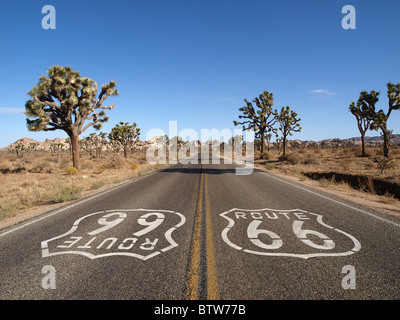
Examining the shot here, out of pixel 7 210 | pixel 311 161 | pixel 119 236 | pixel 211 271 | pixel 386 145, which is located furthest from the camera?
pixel 386 145

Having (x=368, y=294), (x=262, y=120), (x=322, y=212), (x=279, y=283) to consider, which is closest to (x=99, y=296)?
(x=279, y=283)

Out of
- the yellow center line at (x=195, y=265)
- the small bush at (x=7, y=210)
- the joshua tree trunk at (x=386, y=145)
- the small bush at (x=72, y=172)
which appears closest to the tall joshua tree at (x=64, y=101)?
the small bush at (x=72, y=172)

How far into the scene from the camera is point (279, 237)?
14.2 feet

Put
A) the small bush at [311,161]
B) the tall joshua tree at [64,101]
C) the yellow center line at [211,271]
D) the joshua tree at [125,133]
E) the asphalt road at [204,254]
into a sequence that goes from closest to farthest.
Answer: the yellow center line at [211,271] < the asphalt road at [204,254] < the tall joshua tree at [64,101] < the small bush at [311,161] < the joshua tree at [125,133]

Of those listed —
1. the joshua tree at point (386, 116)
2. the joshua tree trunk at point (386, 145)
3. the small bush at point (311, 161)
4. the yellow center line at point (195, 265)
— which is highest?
the joshua tree at point (386, 116)

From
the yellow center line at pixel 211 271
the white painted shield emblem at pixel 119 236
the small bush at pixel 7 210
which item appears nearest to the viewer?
the yellow center line at pixel 211 271

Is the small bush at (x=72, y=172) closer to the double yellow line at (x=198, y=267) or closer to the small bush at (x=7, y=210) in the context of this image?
the small bush at (x=7, y=210)

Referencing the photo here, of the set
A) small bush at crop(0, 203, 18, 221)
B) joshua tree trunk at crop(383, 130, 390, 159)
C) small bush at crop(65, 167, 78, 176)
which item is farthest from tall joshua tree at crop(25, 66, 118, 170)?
joshua tree trunk at crop(383, 130, 390, 159)

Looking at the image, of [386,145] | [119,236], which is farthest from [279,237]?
[386,145]

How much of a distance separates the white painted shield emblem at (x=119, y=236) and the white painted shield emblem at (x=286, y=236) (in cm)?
131

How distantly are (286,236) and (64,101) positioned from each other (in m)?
19.2

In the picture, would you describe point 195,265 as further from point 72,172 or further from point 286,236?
point 72,172

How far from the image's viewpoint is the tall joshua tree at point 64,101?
16.6 metres

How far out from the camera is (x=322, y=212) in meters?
6.02
